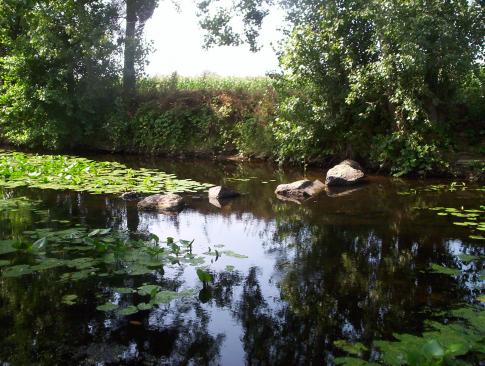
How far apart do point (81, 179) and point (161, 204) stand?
119 inches

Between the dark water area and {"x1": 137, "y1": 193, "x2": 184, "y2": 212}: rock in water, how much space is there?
20cm

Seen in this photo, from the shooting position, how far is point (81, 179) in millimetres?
10172

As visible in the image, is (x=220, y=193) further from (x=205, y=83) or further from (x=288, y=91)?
(x=205, y=83)

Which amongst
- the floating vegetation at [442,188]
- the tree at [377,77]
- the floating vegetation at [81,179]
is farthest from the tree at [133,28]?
the floating vegetation at [442,188]

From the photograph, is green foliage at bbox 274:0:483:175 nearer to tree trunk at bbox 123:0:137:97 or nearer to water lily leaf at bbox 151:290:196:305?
tree trunk at bbox 123:0:137:97

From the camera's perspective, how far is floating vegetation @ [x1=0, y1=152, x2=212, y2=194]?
31.7 feet

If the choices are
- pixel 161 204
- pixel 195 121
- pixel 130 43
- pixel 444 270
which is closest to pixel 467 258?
pixel 444 270

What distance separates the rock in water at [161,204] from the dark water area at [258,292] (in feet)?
0.66

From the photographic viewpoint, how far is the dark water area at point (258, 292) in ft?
10.8

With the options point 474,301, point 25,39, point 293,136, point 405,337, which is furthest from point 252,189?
point 25,39

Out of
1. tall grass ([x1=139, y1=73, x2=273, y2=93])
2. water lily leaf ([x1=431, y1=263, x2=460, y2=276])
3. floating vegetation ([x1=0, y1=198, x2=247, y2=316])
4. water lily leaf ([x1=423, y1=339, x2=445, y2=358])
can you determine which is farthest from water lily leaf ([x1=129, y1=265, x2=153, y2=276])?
tall grass ([x1=139, y1=73, x2=273, y2=93])

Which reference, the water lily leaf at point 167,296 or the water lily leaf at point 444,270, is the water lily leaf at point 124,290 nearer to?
the water lily leaf at point 167,296

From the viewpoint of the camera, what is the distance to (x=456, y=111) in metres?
13.6

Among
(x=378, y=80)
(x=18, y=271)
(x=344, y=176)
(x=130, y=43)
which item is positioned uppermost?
(x=130, y=43)
